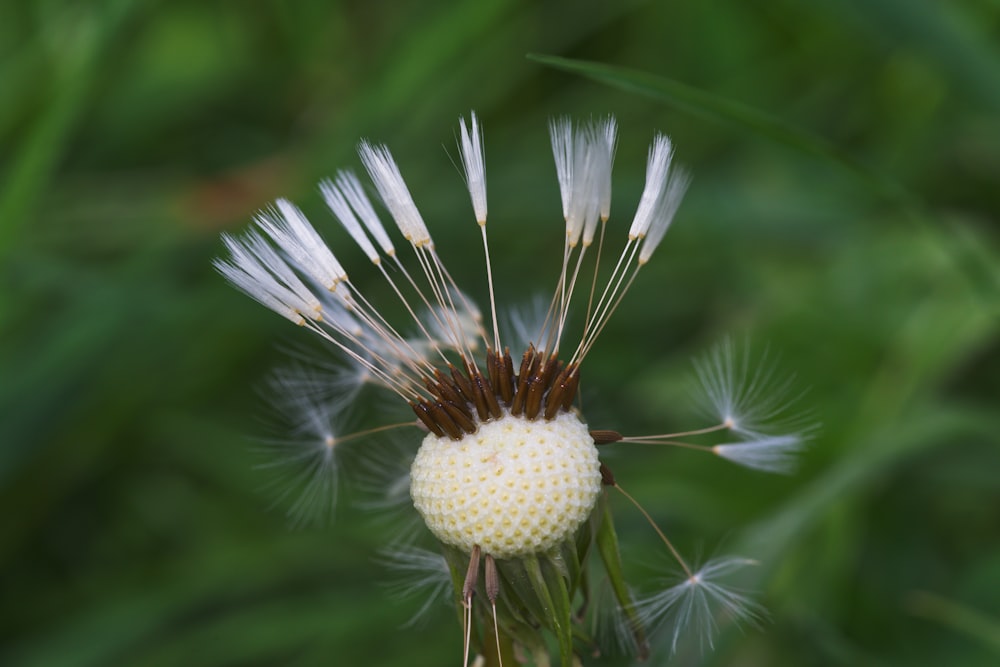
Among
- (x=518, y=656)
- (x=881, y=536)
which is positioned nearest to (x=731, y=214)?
(x=881, y=536)

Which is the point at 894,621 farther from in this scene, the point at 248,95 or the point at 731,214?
the point at 248,95

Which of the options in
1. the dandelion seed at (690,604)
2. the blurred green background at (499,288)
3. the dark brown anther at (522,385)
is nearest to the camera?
the dark brown anther at (522,385)

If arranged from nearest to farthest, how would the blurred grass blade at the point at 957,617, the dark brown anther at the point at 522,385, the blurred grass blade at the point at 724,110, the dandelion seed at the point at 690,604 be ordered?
the dark brown anther at the point at 522,385
the dandelion seed at the point at 690,604
the blurred grass blade at the point at 724,110
the blurred grass blade at the point at 957,617

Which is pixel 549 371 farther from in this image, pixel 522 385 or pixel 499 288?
pixel 499 288

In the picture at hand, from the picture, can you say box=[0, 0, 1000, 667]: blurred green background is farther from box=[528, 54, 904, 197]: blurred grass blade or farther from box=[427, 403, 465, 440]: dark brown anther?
box=[427, 403, 465, 440]: dark brown anther

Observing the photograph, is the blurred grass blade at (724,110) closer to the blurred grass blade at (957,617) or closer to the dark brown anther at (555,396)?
the dark brown anther at (555,396)

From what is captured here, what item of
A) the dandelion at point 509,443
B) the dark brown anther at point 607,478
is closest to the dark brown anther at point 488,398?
the dandelion at point 509,443
